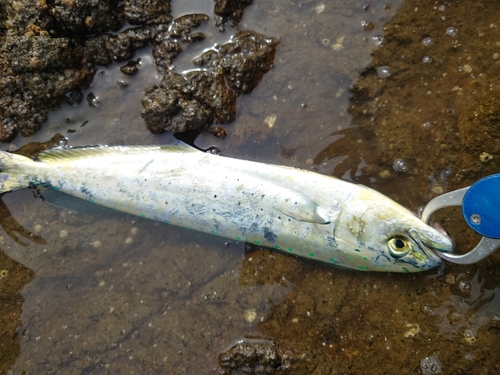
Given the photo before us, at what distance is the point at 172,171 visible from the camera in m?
3.20

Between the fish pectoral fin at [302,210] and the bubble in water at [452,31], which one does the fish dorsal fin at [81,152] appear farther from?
the bubble in water at [452,31]

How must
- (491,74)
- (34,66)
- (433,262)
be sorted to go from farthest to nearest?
(34,66) < (491,74) < (433,262)

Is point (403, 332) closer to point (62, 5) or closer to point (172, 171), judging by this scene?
point (172, 171)

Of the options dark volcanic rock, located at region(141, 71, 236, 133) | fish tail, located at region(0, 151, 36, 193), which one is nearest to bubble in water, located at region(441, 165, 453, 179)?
dark volcanic rock, located at region(141, 71, 236, 133)

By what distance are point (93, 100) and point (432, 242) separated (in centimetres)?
327

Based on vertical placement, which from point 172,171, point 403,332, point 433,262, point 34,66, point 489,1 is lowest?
point 403,332

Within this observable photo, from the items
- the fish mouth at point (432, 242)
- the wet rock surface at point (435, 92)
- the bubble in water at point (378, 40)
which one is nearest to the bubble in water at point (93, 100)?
the wet rock surface at point (435, 92)

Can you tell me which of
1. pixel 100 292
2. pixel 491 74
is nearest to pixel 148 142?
pixel 100 292

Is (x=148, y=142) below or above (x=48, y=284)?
above

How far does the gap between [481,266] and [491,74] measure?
5.32ft

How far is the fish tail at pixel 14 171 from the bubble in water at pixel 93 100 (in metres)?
0.77

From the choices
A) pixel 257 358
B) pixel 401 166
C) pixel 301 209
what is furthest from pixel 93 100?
pixel 401 166

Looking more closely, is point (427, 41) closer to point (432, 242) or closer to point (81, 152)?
point (432, 242)

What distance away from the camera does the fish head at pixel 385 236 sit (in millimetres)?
2760
